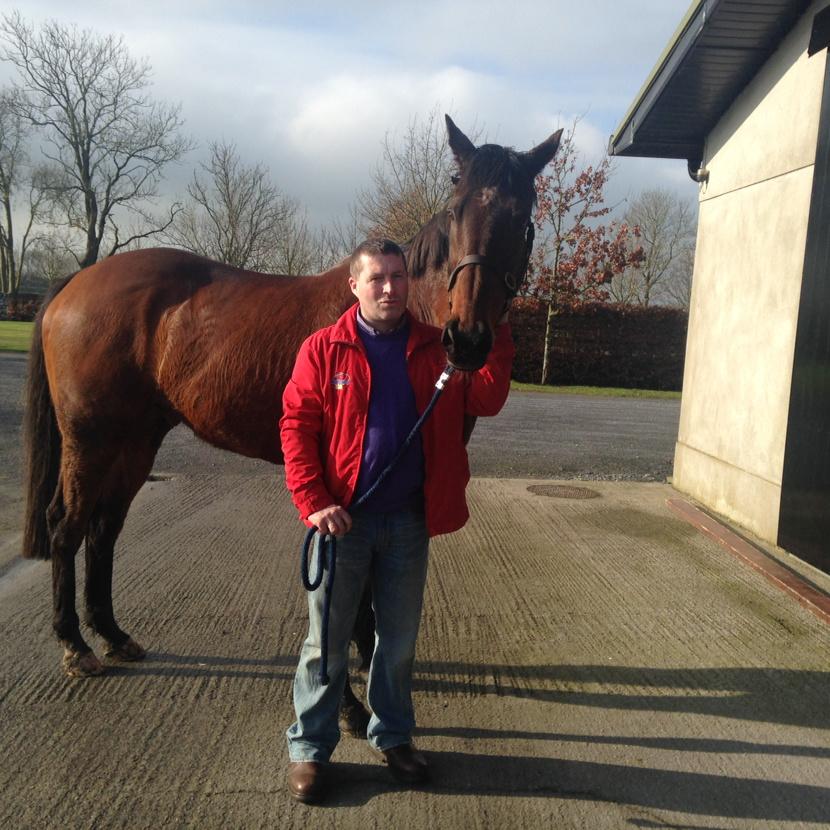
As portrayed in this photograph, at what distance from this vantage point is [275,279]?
11.2 feet

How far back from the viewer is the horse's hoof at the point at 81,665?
3205 millimetres

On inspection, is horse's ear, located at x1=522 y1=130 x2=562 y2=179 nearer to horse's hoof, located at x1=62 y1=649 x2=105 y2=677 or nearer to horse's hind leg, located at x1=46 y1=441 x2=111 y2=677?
horse's hind leg, located at x1=46 y1=441 x2=111 y2=677

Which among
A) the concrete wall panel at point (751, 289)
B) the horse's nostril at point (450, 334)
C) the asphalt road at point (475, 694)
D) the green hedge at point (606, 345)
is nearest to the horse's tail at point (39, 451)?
the asphalt road at point (475, 694)

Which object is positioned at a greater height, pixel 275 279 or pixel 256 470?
pixel 275 279

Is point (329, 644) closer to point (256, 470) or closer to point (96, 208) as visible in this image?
point (256, 470)

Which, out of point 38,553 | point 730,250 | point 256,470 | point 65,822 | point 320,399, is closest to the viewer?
point 65,822

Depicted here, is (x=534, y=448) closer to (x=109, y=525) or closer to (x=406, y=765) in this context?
(x=109, y=525)

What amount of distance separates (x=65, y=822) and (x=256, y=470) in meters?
5.77

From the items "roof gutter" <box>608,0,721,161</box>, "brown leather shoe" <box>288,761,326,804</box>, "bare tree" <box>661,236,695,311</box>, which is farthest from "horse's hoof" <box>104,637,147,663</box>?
"bare tree" <box>661,236,695,311</box>

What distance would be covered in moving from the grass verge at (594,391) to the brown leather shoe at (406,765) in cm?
1578

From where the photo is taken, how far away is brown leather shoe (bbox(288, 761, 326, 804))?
2344 millimetres

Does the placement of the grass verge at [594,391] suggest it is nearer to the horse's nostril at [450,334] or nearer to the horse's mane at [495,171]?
the horse's mane at [495,171]

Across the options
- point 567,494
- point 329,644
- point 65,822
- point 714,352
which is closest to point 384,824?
point 329,644

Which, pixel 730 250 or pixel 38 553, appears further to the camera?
pixel 730 250
